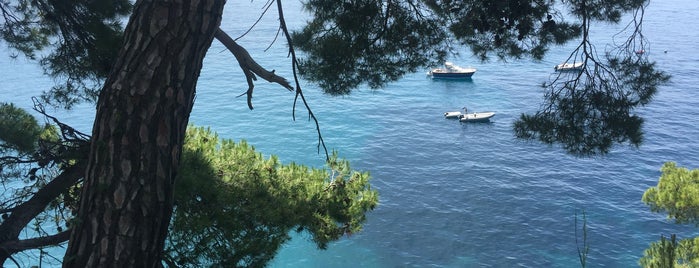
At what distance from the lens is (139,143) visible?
1949 mm

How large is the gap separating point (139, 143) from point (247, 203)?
2.53 m

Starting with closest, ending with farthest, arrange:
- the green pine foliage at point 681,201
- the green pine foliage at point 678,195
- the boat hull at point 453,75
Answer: the green pine foliage at point 681,201 → the green pine foliage at point 678,195 → the boat hull at point 453,75

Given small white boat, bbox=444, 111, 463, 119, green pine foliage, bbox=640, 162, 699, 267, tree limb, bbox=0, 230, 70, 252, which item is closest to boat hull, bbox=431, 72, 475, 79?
small white boat, bbox=444, 111, 463, 119

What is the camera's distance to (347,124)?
20797mm

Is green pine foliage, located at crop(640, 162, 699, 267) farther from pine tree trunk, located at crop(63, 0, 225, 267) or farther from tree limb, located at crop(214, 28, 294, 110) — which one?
pine tree trunk, located at crop(63, 0, 225, 267)

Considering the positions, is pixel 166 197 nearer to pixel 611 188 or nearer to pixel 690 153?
pixel 611 188

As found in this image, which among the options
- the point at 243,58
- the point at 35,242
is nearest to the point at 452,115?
the point at 243,58

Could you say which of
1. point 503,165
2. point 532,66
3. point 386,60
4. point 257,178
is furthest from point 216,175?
point 532,66

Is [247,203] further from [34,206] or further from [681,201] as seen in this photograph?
[681,201]

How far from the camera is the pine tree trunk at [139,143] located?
1.93 metres

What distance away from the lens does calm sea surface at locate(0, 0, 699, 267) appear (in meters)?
13.7

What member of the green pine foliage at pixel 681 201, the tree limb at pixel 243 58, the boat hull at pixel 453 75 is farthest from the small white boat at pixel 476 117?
the tree limb at pixel 243 58

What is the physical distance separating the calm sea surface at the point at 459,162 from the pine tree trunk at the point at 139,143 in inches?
348

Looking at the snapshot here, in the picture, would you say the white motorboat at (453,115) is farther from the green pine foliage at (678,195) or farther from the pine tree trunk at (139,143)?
the pine tree trunk at (139,143)
